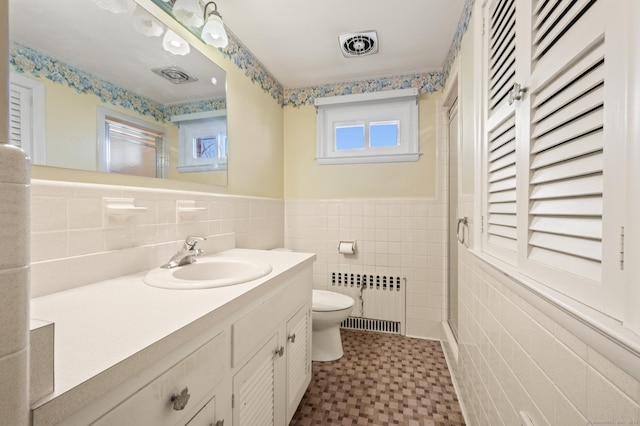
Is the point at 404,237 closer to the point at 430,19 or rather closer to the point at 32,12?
the point at 430,19

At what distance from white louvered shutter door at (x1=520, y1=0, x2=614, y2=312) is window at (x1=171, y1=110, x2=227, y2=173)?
145 cm

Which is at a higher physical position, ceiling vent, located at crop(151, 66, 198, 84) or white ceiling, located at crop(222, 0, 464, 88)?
white ceiling, located at crop(222, 0, 464, 88)

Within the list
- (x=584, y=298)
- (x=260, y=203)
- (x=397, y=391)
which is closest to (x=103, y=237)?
(x=260, y=203)

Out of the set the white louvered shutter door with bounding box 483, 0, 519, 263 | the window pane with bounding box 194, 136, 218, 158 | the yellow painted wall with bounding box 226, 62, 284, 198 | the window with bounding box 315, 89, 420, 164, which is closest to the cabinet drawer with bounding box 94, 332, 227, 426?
the white louvered shutter door with bounding box 483, 0, 519, 263

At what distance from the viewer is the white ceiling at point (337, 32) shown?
62.3 inches

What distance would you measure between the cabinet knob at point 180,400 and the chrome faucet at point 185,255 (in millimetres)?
615

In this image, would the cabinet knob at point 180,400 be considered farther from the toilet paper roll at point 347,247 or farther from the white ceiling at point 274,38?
the toilet paper roll at point 347,247

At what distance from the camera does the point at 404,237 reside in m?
2.34

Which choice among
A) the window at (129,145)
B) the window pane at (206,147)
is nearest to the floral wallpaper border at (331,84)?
the window pane at (206,147)

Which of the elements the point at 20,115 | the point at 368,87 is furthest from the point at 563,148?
the point at 368,87

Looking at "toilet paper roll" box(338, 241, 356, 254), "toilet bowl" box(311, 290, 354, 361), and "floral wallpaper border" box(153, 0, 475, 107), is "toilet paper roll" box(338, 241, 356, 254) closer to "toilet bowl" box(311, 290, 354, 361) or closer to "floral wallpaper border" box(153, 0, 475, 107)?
"toilet bowl" box(311, 290, 354, 361)

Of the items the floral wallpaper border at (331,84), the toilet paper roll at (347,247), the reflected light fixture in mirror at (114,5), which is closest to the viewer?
the reflected light fixture in mirror at (114,5)

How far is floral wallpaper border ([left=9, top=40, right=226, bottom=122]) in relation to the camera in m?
0.81

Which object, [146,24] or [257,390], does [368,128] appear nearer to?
[146,24]
